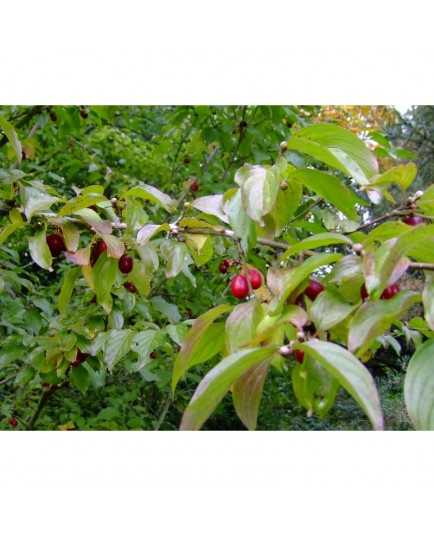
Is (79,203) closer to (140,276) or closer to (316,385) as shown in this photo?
(140,276)

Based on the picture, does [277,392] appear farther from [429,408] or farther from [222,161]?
[429,408]

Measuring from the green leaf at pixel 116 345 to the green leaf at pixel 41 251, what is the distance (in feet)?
1.46

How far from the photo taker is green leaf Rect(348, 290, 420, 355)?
50 cm

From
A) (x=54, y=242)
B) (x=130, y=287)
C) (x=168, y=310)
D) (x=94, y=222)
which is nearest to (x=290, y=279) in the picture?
(x=94, y=222)

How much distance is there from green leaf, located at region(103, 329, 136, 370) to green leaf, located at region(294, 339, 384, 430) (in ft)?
2.91

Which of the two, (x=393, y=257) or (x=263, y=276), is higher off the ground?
(x=393, y=257)

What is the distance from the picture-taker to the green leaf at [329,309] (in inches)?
21.3

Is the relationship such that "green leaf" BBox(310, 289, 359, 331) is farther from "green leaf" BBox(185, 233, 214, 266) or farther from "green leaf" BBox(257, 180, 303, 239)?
"green leaf" BBox(185, 233, 214, 266)

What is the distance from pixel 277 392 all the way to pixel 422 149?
8.96 ft

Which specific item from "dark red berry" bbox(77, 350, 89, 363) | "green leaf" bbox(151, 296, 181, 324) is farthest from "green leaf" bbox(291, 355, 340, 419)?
"green leaf" bbox(151, 296, 181, 324)

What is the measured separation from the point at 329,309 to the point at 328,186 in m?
0.19

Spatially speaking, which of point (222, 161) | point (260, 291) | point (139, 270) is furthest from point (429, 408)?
point (222, 161)

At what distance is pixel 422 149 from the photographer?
5223 mm

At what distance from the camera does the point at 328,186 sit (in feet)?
2.23
